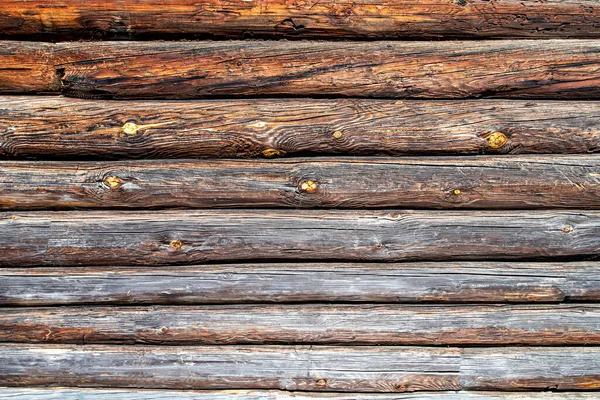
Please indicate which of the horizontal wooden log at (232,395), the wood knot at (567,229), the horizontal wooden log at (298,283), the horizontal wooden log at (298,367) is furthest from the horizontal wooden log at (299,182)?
the horizontal wooden log at (232,395)

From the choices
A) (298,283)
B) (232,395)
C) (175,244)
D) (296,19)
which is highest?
(296,19)

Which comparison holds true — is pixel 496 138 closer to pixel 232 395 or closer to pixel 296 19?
pixel 296 19

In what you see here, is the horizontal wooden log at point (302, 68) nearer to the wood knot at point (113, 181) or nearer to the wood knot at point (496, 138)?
the wood knot at point (496, 138)

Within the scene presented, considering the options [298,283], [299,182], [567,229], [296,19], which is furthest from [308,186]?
[567,229]

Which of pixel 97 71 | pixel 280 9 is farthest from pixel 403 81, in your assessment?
pixel 97 71

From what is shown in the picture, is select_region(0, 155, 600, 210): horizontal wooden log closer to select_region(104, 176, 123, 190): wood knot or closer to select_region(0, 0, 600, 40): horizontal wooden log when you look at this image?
select_region(104, 176, 123, 190): wood knot
